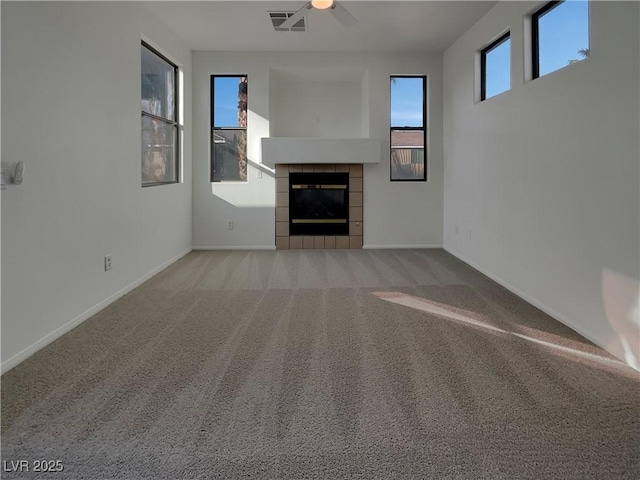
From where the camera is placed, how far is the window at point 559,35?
3260mm

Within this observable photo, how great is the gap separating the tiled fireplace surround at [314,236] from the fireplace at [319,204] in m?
0.07

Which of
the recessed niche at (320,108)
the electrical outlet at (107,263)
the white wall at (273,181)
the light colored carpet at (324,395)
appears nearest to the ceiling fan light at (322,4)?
Result: the light colored carpet at (324,395)

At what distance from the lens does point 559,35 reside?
3598 millimetres

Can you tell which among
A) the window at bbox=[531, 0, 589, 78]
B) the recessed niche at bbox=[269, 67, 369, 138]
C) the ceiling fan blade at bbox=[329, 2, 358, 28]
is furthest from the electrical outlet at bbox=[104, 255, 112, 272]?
the recessed niche at bbox=[269, 67, 369, 138]

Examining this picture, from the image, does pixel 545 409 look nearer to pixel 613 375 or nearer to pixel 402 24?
pixel 613 375

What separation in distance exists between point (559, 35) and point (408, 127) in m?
3.25

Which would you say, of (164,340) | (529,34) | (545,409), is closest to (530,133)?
(529,34)

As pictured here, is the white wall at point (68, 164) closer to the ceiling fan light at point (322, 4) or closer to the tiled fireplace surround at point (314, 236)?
the ceiling fan light at point (322, 4)

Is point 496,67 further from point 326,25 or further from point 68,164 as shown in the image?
point 68,164

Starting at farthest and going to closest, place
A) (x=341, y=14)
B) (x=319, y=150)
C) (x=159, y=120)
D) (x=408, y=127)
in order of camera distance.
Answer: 1. (x=408, y=127)
2. (x=319, y=150)
3. (x=159, y=120)
4. (x=341, y=14)

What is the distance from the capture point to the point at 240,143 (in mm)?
6707

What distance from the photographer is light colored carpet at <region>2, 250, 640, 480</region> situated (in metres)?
1.75

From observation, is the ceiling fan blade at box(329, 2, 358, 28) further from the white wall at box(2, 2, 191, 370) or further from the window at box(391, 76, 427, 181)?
the window at box(391, 76, 427, 181)

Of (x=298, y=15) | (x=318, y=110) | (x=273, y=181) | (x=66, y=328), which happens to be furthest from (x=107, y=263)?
(x=318, y=110)
